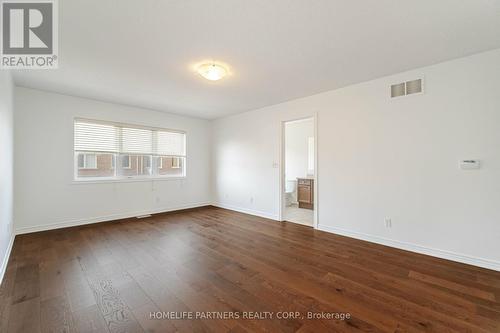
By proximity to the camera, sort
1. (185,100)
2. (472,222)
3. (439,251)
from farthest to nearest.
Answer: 1. (185,100)
2. (439,251)
3. (472,222)

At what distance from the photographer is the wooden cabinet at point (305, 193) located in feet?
18.7

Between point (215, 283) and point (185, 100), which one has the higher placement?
point (185, 100)

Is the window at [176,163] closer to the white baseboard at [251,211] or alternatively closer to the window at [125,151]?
the window at [125,151]

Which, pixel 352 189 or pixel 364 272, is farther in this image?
pixel 352 189

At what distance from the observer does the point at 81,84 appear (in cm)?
353

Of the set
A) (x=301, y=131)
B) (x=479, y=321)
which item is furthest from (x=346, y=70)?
(x=301, y=131)

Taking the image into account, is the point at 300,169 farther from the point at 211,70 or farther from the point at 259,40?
the point at 259,40

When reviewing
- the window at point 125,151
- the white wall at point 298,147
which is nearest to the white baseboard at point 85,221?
the window at point 125,151

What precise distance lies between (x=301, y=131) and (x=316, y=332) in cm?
574

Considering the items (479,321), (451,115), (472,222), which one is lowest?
(479,321)

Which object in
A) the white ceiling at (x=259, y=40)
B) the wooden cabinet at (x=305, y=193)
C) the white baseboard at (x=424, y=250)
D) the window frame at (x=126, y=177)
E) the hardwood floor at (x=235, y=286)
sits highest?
the white ceiling at (x=259, y=40)

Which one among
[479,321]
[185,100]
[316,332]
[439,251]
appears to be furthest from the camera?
[185,100]

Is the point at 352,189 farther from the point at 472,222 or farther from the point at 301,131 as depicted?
the point at 301,131

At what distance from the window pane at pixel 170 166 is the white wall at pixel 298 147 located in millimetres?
3435
